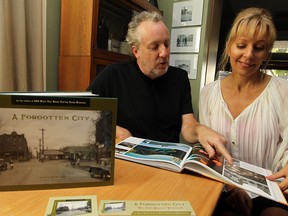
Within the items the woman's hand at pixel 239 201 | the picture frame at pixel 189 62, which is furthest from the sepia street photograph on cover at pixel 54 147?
the picture frame at pixel 189 62

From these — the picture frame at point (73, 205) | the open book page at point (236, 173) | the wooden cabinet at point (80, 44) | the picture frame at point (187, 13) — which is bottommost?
the picture frame at point (73, 205)

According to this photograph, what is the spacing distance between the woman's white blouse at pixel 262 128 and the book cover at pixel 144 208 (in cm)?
73

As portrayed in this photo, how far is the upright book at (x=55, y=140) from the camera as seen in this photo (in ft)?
1.82

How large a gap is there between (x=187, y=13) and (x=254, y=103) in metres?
1.81

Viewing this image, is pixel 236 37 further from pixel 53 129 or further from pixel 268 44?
pixel 53 129

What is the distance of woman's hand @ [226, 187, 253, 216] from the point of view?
89 centimetres

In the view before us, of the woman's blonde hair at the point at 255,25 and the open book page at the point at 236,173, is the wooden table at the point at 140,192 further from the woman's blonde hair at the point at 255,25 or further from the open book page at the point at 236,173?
the woman's blonde hair at the point at 255,25

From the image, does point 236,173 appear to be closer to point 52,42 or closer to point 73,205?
point 73,205

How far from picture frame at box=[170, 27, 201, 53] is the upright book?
2.26 m

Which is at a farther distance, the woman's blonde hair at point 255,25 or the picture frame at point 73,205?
the woman's blonde hair at point 255,25

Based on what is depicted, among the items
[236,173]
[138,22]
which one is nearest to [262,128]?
[236,173]

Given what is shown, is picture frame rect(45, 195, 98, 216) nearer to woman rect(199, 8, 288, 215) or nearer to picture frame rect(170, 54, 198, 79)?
woman rect(199, 8, 288, 215)

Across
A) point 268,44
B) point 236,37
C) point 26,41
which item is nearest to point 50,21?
point 26,41

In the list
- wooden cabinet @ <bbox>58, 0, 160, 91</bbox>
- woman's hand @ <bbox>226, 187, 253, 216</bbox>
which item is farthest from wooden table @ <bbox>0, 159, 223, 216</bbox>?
wooden cabinet @ <bbox>58, 0, 160, 91</bbox>
